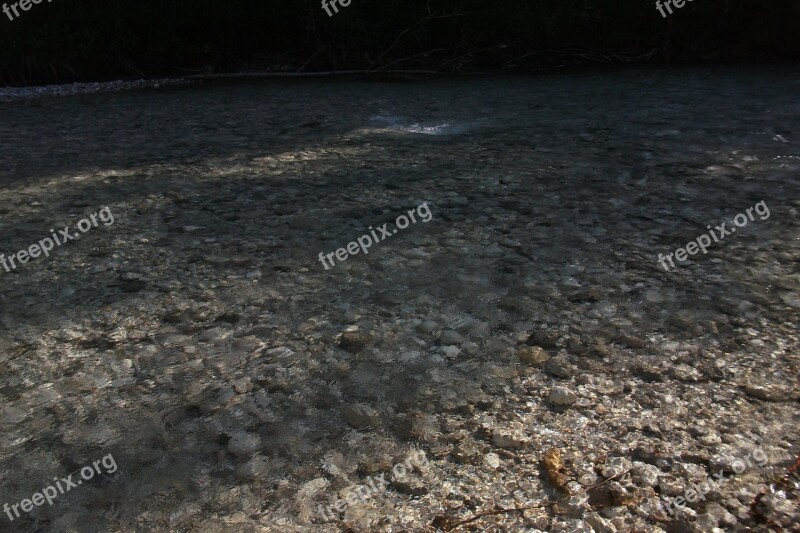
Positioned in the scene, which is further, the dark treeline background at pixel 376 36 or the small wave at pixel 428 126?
the dark treeline background at pixel 376 36

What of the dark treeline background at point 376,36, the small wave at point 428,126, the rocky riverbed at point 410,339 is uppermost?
the dark treeline background at point 376,36

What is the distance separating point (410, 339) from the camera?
1.40 meters

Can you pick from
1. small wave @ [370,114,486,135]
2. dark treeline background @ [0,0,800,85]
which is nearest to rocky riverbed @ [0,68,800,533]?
small wave @ [370,114,486,135]

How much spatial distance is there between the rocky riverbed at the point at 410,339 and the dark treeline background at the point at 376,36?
2397 millimetres

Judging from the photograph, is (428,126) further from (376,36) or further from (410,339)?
(376,36)

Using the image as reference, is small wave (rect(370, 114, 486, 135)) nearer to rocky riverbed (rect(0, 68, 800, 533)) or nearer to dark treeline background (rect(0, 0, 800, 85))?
rocky riverbed (rect(0, 68, 800, 533))

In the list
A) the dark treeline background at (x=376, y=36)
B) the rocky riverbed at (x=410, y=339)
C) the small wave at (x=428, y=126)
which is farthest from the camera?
the dark treeline background at (x=376, y=36)

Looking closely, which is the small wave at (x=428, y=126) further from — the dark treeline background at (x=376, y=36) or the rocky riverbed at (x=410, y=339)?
the dark treeline background at (x=376, y=36)

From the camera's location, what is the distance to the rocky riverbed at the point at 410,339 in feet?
3.35

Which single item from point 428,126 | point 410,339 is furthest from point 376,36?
point 410,339

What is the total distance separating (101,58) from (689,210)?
13.7 ft

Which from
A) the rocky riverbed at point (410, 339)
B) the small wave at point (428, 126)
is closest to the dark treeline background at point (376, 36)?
the small wave at point (428, 126)

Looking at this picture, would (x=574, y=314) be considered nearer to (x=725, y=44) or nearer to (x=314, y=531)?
(x=314, y=531)

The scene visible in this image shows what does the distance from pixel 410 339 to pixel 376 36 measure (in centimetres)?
399
